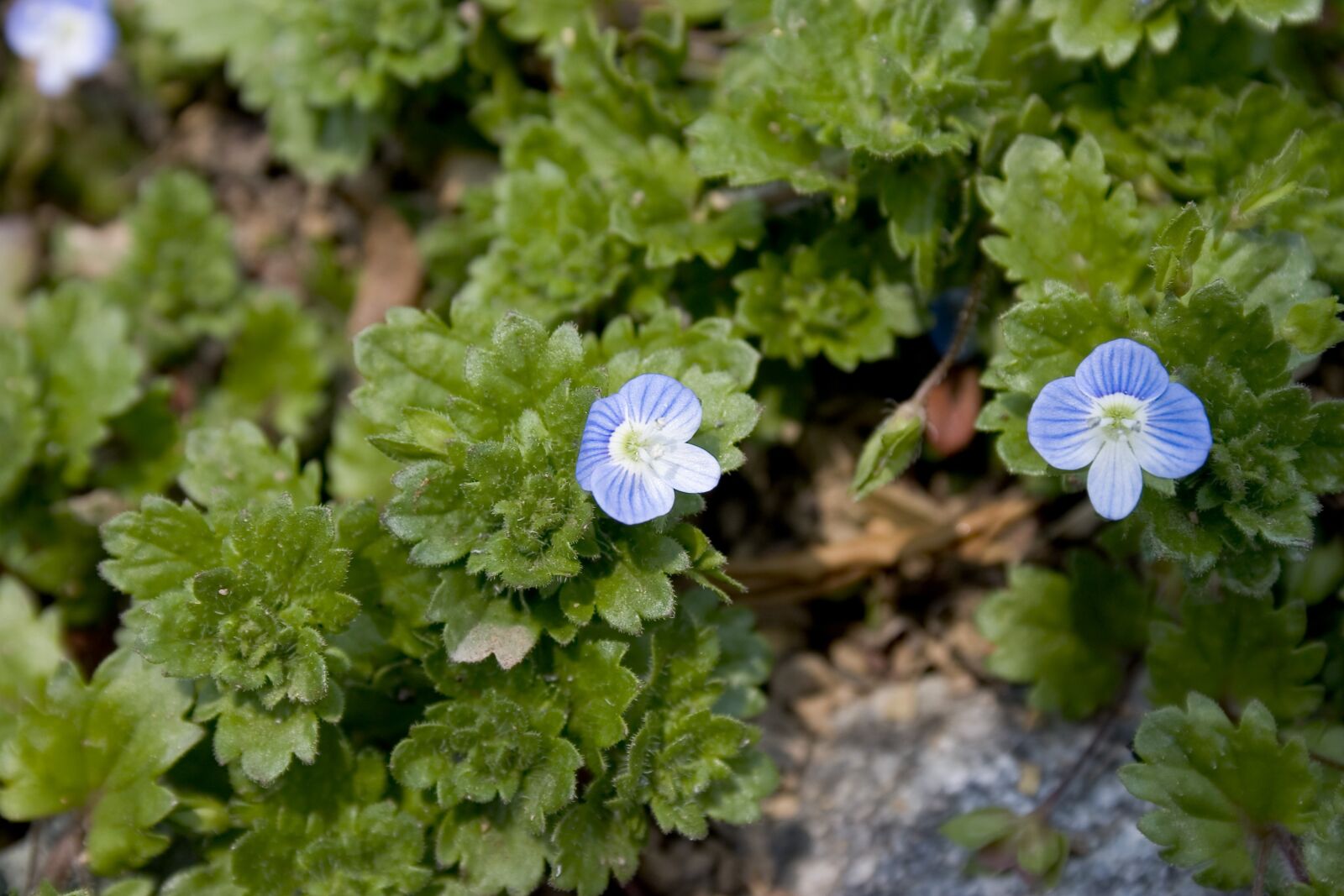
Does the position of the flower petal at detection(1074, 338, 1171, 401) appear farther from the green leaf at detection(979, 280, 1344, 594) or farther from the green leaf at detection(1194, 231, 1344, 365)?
the green leaf at detection(1194, 231, 1344, 365)

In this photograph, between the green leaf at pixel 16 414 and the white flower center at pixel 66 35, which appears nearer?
the green leaf at pixel 16 414

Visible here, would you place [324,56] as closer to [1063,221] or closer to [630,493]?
[630,493]

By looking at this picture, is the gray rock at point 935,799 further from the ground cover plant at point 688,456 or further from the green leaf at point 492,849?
the green leaf at point 492,849

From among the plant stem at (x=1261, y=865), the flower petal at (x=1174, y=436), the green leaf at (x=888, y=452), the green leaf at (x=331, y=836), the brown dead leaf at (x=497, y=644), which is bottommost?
the plant stem at (x=1261, y=865)

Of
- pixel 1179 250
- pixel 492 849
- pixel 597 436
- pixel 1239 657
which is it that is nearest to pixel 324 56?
pixel 597 436

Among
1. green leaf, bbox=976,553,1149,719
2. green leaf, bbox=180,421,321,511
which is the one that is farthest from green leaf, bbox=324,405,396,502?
green leaf, bbox=976,553,1149,719

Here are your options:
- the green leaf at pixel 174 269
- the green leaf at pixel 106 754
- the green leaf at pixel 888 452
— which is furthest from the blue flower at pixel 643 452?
the green leaf at pixel 174 269

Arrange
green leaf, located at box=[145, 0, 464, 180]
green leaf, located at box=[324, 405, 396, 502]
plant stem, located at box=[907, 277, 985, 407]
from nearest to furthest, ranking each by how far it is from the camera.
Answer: plant stem, located at box=[907, 277, 985, 407] < green leaf, located at box=[324, 405, 396, 502] < green leaf, located at box=[145, 0, 464, 180]
